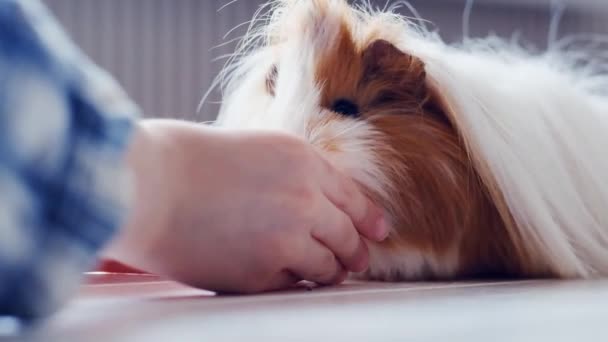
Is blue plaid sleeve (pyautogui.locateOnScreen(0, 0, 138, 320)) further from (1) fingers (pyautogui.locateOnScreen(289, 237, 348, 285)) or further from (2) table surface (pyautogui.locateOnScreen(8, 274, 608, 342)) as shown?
(1) fingers (pyautogui.locateOnScreen(289, 237, 348, 285))

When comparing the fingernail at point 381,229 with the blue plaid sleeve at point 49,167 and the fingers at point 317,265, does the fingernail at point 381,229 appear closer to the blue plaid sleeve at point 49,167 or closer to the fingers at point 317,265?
the fingers at point 317,265

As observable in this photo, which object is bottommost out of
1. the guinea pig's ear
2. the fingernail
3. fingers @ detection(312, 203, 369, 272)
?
fingers @ detection(312, 203, 369, 272)

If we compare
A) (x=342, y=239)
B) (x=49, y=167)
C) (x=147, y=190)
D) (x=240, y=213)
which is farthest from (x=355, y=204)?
(x=49, y=167)

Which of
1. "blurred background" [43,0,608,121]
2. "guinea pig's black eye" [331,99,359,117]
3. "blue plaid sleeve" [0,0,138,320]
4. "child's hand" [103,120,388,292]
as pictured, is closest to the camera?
"blue plaid sleeve" [0,0,138,320]

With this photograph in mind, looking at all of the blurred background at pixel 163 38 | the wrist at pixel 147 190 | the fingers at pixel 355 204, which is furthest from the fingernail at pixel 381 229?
the blurred background at pixel 163 38

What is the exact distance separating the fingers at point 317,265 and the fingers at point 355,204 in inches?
1.6

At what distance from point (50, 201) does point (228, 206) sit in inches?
8.1

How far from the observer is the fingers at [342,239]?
75 centimetres

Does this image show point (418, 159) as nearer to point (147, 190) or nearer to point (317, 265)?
point (317, 265)

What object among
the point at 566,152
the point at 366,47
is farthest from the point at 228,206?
the point at 566,152

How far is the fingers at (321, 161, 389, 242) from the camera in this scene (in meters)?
0.76

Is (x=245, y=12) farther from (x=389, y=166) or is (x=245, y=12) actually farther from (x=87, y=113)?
(x=87, y=113)

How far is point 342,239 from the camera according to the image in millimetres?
777

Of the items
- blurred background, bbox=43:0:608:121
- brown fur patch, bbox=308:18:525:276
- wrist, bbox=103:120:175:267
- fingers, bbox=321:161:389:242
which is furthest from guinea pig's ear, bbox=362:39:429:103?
blurred background, bbox=43:0:608:121
